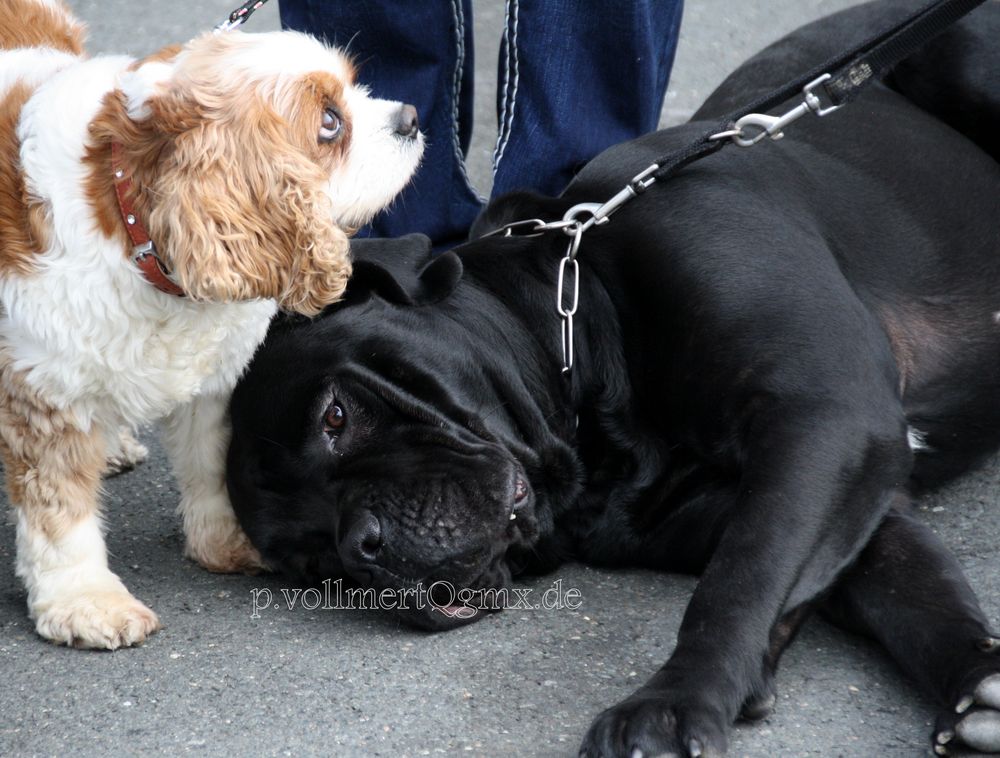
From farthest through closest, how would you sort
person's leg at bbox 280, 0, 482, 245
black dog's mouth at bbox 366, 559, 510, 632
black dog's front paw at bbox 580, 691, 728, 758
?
person's leg at bbox 280, 0, 482, 245, black dog's mouth at bbox 366, 559, 510, 632, black dog's front paw at bbox 580, 691, 728, 758

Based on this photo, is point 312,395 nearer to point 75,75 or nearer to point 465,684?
point 465,684

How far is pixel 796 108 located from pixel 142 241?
139cm

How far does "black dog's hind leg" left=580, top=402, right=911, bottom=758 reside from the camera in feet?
6.44

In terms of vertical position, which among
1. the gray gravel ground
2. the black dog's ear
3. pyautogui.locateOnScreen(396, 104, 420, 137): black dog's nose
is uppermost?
pyautogui.locateOnScreen(396, 104, 420, 137): black dog's nose

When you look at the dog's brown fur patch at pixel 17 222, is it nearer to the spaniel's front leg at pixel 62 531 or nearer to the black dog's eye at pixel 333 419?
the spaniel's front leg at pixel 62 531

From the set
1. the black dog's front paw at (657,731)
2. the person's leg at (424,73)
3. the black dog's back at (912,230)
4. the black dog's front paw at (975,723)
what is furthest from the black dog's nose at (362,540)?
the person's leg at (424,73)

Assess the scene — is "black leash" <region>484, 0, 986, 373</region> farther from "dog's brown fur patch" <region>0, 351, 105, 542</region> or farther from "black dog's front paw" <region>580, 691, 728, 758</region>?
"dog's brown fur patch" <region>0, 351, 105, 542</region>

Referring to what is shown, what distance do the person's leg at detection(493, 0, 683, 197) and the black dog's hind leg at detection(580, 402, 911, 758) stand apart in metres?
1.61

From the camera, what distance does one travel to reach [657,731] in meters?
1.94

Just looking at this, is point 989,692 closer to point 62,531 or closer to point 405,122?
point 405,122

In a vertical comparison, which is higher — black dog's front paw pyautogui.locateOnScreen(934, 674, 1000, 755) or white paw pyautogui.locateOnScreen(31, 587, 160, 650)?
black dog's front paw pyautogui.locateOnScreen(934, 674, 1000, 755)

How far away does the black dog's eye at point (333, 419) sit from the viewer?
2.47m

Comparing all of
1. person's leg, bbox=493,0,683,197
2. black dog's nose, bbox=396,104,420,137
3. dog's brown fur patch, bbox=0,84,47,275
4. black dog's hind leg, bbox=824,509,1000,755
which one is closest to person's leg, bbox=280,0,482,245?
person's leg, bbox=493,0,683,197

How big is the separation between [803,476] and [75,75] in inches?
64.1
